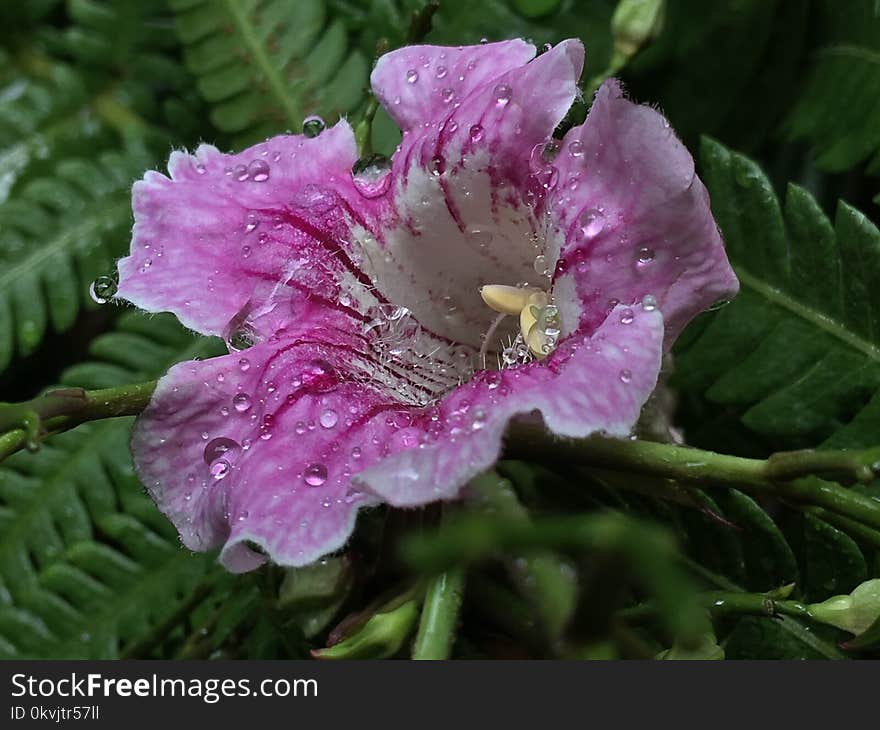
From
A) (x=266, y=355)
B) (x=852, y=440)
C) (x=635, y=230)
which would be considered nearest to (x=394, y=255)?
(x=266, y=355)

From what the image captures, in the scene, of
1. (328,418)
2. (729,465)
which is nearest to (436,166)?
(328,418)

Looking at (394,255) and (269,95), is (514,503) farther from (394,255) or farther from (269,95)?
(269,95)

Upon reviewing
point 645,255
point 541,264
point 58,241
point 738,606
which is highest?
point 645,255

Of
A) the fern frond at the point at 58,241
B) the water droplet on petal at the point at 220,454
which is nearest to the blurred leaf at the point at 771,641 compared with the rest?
the water droplet on petal at the point at 220,454

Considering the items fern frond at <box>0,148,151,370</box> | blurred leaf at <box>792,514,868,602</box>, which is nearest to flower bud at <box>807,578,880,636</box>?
blurred leaf at <box>792,514,868,602</box>

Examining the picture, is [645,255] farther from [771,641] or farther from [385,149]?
[385,149]

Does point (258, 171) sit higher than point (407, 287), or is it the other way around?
point (258, 171)

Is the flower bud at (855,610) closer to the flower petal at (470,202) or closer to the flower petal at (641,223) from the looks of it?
the flower petal at (641,223)
